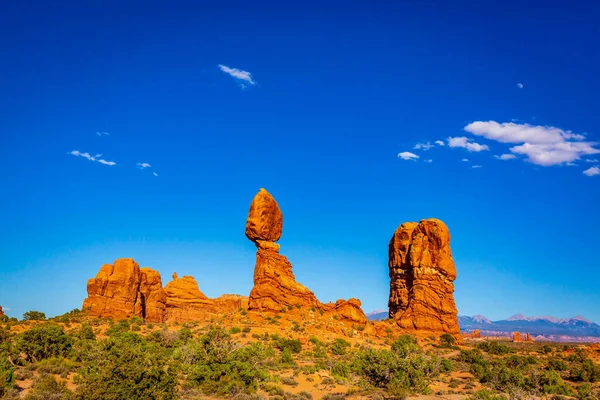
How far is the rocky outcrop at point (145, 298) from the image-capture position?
52344mm

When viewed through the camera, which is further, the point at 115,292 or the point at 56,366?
the point at 115,292

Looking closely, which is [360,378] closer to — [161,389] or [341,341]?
[161,389]

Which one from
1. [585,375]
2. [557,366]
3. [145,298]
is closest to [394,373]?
[585,375]

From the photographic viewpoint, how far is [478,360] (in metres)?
39.2

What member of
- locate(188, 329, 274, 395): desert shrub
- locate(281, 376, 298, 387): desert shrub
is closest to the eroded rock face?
locate(188, 329, 274, 395): desert shrub

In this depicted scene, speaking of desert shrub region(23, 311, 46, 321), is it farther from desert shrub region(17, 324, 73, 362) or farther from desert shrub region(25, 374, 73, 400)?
desert shrub region(25, 374, 73, 400)

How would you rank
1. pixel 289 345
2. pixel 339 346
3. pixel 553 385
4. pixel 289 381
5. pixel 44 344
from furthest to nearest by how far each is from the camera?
1. pixel 339 346
2. pixel 289 345
3. pixel 44 344
4. pixel 553 385
5. pixel 289 381

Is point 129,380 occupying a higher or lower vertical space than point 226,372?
higher

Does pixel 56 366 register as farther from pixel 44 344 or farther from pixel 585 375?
pixel 585 375

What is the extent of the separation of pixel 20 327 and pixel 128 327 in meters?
10.4

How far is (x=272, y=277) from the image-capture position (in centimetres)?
5194

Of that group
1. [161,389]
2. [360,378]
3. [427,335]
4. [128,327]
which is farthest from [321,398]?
[427,335]

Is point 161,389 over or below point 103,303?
below

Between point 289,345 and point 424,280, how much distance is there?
77.0 ft
